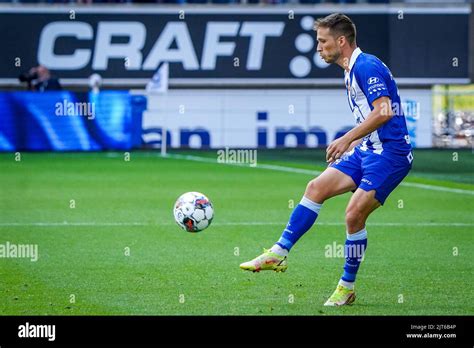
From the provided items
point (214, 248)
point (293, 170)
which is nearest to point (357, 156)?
point (214, 248)

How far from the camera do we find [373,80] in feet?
30.3

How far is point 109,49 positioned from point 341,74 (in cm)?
801

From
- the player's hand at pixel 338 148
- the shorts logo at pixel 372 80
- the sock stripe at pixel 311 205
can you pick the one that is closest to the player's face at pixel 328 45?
the shorts logo at pixel 372 80

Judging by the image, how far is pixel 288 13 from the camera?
38500 millimetres

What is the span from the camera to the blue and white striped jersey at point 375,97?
9.24 meters

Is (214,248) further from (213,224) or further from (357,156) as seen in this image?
(357,156)

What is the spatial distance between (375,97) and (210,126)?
27.8 metres

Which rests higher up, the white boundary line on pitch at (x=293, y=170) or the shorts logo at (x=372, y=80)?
the shorts logo at (x=372, y=80)

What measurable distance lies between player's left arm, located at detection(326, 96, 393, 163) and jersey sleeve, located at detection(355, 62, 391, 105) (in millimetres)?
53

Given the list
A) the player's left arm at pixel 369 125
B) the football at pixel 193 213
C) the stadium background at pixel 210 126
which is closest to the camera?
the player's left arm at pixel 369 125

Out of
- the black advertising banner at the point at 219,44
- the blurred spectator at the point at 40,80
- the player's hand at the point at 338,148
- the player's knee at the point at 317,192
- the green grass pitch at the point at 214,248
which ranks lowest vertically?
the green grass pitch at the point at 214,248

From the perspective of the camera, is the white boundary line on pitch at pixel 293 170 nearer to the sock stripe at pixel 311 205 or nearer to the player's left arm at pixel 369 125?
the sock stripe at pixel 311 205

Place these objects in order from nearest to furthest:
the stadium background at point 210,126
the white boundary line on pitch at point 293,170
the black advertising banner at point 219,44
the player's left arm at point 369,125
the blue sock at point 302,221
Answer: the player's left arm at point 369,125, the blue sock at point 302,221, the stadium background at point 210,126, the white boundary line on pitch at point 293,170, the black advertising banner at point 219,44
